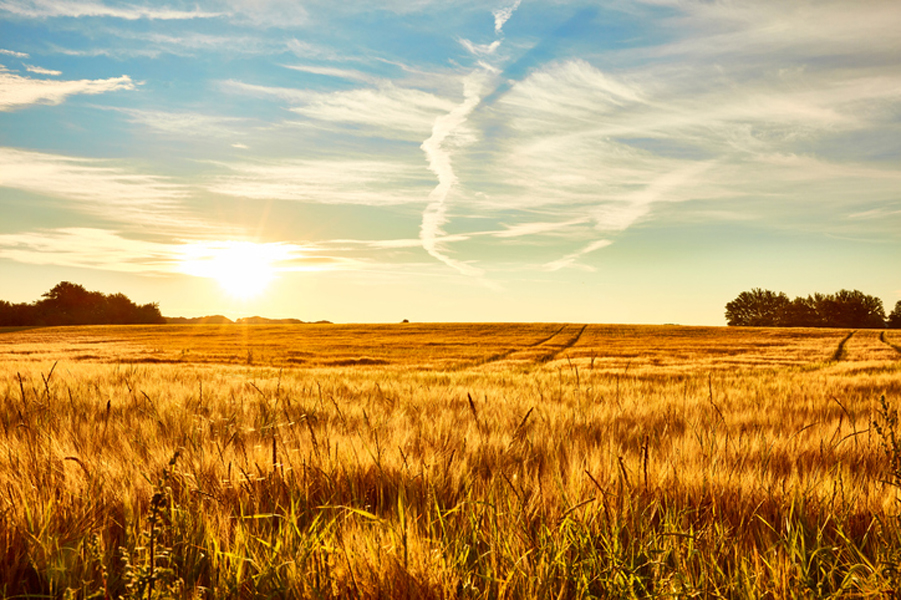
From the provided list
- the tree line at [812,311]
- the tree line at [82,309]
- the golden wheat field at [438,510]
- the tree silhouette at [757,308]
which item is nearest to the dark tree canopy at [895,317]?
the tree line at [812,311]

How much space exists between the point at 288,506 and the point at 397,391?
4035mm

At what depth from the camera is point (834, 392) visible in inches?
267

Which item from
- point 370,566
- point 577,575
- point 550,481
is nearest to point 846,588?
point 577,575

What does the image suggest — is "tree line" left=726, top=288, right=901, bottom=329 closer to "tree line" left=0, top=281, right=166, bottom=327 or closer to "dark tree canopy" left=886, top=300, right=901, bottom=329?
"dark tree canopy" left=886, top=300, right=901, bottom=329

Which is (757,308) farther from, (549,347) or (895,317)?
(549,347)

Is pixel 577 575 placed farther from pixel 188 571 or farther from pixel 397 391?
pixel 397 391

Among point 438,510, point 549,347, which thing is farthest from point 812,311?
point 438,510

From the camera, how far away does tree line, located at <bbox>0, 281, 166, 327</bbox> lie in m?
98.9

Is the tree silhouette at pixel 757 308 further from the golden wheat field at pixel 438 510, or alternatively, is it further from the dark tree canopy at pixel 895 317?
the golden wheat field at pixel 438 510

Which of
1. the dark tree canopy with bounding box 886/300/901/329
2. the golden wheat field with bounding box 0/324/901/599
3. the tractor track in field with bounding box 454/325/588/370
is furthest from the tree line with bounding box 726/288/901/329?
the golden wheat field with bounding box 0/324/901/599

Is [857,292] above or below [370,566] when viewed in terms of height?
above

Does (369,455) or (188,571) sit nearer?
(188,571)

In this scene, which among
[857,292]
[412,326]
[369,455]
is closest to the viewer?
[369,455]

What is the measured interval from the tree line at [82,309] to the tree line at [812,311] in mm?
143169
